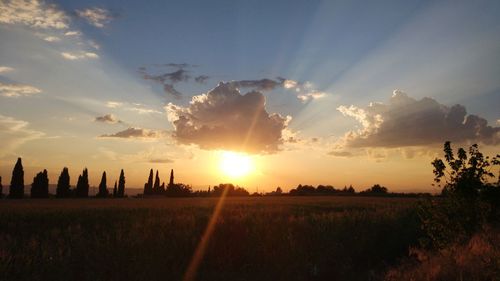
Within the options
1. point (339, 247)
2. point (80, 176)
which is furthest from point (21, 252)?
point (80, 176)

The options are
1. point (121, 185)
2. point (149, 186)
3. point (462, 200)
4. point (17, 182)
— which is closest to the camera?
point (462, 200)

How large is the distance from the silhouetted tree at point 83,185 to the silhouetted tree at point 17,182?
12416mm

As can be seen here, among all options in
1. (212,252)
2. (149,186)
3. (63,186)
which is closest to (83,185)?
(63,186)

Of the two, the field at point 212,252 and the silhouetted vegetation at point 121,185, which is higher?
the silhouetted vegetation at point 121,185

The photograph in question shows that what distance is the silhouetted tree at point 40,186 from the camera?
3248 inches

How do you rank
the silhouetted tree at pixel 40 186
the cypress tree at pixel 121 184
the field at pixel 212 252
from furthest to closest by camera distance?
the cypress tree at pixel 121 184 < the silhouetted tree at pixel 40 186 < the field at pixel 212 252

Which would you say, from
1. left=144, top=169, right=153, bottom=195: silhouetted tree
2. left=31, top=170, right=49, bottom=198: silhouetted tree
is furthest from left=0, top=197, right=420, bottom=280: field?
left=144, top=169, right=153, bottom=195: silhouetted tree

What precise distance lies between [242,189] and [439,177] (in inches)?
4472

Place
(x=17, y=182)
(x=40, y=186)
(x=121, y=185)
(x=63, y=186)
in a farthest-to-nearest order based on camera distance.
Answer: (x=121, y=185)
(x=63, y=186)
(x=40, y=186)
(x=17, y=182)

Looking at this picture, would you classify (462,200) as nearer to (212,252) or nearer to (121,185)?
(212,252)

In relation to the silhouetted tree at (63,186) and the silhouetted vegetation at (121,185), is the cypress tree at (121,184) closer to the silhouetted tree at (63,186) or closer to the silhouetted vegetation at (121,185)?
the silhouetted vegetation at (121,185)

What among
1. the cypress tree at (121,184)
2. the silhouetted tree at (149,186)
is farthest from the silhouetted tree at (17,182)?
the silhouetted tree at (149,186)

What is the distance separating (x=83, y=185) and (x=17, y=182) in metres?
15.1

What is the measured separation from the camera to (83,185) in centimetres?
8988
